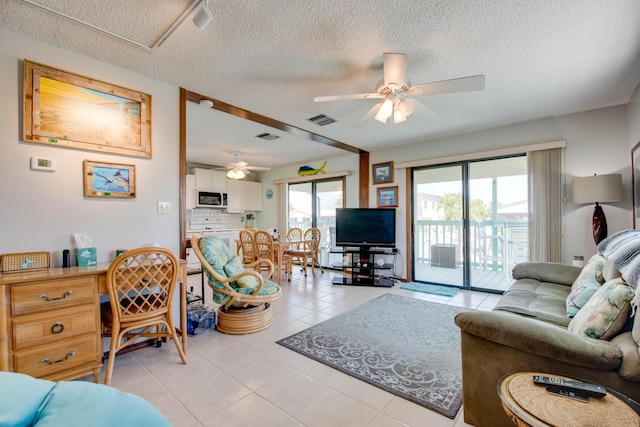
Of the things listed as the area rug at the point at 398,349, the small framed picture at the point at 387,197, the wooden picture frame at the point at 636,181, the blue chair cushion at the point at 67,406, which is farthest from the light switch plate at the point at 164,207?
the wooden picture frame at the point at 636,181

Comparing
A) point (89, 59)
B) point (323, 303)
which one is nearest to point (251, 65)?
point (89, 59)

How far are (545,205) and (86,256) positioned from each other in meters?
5.01

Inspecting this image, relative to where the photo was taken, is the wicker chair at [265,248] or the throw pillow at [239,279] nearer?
the throw pillow at [239,279]

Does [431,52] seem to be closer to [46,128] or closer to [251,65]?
[251,65]

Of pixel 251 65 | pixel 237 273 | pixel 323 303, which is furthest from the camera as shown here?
pixel 323 303

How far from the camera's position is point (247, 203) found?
7.45 metres

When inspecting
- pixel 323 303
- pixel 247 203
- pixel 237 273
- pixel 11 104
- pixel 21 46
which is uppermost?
pixel 21 46

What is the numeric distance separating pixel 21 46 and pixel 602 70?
470cm

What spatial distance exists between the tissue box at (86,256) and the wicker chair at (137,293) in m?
0.37

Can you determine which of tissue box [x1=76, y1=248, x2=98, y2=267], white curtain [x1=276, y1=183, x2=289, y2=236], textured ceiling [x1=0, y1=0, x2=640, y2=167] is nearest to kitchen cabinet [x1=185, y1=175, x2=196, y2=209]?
white curtain [x1=276, y1=183, x2=289, y2=236]

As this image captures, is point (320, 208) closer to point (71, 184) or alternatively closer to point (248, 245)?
point (248, 245)

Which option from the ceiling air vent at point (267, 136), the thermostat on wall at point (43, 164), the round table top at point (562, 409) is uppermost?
the ceiling air vent at point (267, 136)

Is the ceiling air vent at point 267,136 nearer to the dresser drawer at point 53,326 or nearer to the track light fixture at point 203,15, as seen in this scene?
the track light fixture at point 203,15

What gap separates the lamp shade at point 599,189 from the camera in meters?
3.04
